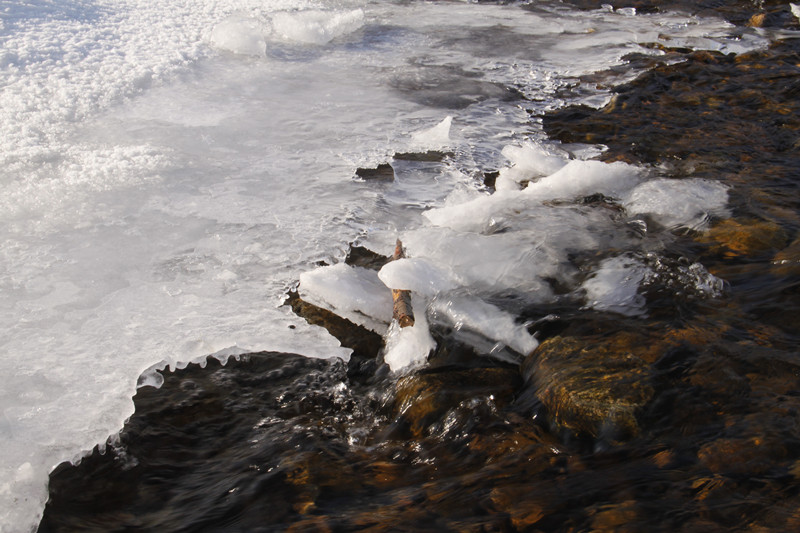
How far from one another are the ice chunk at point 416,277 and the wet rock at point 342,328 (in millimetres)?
268

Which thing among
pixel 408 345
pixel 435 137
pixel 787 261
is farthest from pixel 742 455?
pixel 435 137

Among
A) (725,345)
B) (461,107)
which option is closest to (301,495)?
(725,345)

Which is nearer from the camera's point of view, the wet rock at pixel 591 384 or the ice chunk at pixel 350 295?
the wet rock at pixel 591 384

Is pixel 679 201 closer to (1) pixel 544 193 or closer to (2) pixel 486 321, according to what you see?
(1) pixel 544 193

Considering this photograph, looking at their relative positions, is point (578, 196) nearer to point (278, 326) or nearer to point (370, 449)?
point (278, 326)

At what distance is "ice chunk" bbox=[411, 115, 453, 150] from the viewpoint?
494 centimetres

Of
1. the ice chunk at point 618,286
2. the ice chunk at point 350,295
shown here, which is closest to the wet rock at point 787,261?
the ice chunk at point 618,286

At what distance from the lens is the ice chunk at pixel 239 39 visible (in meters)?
6.61

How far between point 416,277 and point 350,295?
34 cm

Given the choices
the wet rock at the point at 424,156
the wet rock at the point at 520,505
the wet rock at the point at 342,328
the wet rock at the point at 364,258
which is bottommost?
the wet rock at the point at 342,328

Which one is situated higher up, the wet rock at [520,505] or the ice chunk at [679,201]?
the ice chunk at [679,201]

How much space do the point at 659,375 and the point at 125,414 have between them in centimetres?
207

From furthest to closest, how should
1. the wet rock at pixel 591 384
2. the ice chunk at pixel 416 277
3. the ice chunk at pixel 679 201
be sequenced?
the ice chunk at pixel 679 201, the ice chunk at pixel 416 277, the wet rock at pixel 591 384

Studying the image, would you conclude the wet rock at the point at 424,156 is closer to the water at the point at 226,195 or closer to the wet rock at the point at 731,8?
the water at the point at 226,195
